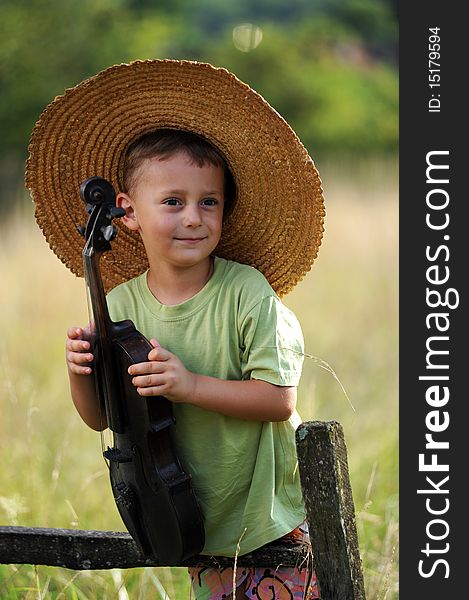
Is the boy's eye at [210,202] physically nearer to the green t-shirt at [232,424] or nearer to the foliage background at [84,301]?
the green t-shirt at [232,424]

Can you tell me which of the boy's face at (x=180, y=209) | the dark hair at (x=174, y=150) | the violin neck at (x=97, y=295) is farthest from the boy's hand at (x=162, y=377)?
the dark hair at (x=174, y=150)

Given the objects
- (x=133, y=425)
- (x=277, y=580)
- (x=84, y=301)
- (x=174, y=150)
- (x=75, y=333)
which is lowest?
(x=277, y=580)

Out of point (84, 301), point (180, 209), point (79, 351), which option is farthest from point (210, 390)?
point (84, 301)

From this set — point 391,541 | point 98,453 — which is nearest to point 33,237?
point 98,453

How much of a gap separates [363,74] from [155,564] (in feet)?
89.8

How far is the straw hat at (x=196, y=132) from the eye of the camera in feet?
8.20

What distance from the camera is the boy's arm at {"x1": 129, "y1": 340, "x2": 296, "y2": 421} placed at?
2.33 m

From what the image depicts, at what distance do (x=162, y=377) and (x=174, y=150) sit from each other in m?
0.55

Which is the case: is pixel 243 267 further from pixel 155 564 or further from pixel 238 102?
pixel 155 564

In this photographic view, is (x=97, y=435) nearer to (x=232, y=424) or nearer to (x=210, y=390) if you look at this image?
(x=232, y=424)

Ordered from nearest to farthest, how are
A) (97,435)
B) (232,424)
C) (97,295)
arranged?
(97,295), (232,424), (97,435)

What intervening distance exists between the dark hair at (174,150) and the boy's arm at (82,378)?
0.42 meters

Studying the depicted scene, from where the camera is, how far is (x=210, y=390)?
2391mm

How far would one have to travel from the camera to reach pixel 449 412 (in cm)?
300
